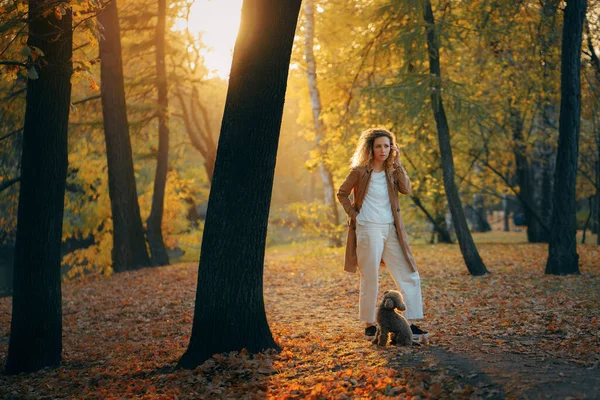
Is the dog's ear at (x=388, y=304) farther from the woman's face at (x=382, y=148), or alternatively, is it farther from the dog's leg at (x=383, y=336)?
the woman's face at (x=382, y=148)

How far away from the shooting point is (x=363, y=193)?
20.8 ft

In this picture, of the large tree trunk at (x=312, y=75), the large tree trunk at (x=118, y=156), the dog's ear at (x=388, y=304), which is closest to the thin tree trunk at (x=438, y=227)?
the large tree trunk at (x=312, y=75)

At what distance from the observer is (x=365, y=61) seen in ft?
43.0

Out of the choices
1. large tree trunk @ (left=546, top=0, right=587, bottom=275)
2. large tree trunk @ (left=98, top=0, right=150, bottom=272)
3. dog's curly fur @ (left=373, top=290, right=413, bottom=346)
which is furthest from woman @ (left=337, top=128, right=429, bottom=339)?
large tree trunk @ (left=98, top=0, right=150, bottom=272)

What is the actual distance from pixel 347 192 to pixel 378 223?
1.56ft

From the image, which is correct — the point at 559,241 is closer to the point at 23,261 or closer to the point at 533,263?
the point at 533,263

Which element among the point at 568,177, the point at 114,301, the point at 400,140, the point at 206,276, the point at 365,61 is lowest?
the point at 114,301

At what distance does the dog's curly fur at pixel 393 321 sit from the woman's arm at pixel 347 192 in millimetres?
953

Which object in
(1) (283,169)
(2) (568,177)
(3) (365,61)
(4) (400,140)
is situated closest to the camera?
(2) (568,177)

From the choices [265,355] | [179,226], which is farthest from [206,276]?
[179,226]

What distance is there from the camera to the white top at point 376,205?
20.7ft

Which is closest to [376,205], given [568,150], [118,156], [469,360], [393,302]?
[393,302]

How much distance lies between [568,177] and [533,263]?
3.17 metres

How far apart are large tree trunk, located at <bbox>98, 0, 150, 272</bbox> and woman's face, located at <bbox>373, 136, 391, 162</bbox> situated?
392 inches
